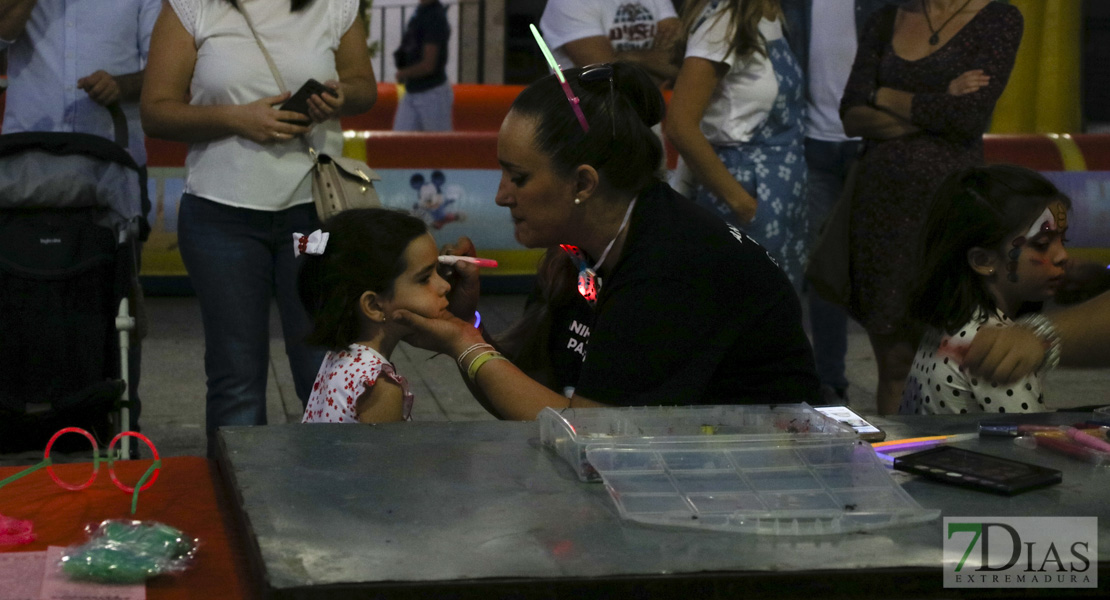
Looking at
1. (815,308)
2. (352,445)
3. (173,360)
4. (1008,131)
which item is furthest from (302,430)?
(1008,131)

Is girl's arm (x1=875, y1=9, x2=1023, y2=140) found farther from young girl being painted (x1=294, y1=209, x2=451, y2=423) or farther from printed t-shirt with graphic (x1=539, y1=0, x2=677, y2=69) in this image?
young girl being painted (x1=294, y1=209, x2=451, y2=423)

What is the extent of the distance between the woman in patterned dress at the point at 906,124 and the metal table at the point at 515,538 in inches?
71.2

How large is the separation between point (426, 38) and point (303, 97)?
17.3ft

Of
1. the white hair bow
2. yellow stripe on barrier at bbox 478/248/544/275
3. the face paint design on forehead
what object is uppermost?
the face paint design on forehead

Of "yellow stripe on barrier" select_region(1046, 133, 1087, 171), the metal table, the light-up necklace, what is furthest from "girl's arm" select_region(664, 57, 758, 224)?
"yellow stripe on barrier" select_region(1046, 133, 1087, 171)

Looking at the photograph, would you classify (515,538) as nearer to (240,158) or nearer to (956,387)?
(956,387)

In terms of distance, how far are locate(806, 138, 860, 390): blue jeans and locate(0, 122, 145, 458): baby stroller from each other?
2.11 m

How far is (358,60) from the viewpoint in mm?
3322

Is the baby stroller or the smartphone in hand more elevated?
the smartphone in hand

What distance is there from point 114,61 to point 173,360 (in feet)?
6.42

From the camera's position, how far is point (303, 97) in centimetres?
306

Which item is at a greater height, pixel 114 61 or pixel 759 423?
pixel 114 61

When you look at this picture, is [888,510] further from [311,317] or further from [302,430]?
[311,317]

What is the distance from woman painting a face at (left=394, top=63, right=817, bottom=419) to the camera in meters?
2.01
